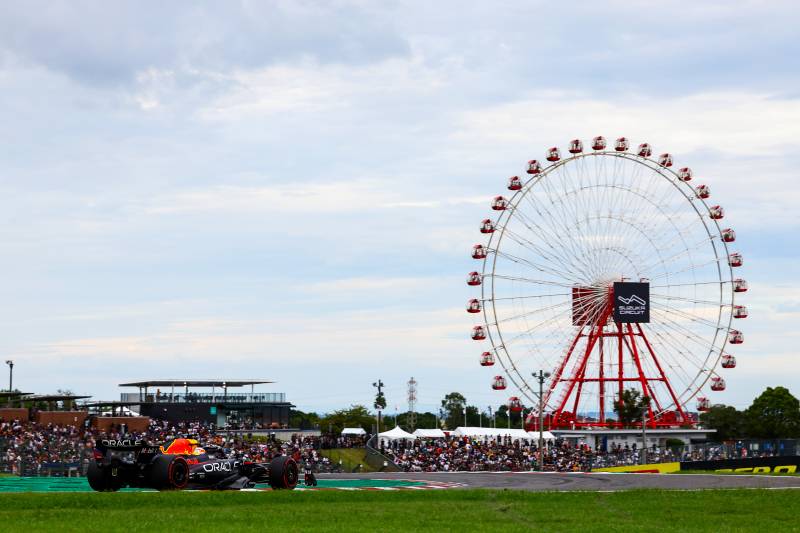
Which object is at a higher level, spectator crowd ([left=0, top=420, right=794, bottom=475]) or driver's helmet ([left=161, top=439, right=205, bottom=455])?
driver's helmet ([left=161, top=439, right=205, bottom=455])

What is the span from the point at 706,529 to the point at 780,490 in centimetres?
1375

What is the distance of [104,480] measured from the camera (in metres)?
36.2

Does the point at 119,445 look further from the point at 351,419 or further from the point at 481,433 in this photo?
the point at 351,419

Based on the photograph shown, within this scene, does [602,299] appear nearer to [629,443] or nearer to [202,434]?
[629,443]

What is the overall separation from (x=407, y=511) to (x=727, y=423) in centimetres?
12659

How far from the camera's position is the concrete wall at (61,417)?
83.2 metres

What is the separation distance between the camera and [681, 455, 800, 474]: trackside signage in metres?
56.5

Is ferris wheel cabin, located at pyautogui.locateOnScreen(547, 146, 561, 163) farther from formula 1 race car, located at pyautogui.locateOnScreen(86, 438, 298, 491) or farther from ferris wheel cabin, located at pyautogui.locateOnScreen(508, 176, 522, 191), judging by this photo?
formula 1 race car, located at pyautogui.locateOnScreen(86, 438, 298, 491)

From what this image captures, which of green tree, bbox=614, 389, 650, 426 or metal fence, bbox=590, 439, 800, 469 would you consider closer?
metal fence, bbox=590, 439, 800, 469

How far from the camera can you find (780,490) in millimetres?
37250

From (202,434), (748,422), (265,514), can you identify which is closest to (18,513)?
(265,514)

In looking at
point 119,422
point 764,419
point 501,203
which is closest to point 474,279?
point 501,203

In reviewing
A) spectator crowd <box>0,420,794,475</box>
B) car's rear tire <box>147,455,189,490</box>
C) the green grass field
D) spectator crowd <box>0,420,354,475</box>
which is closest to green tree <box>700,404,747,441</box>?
spectator crowd <box>0,420,794,475</box>

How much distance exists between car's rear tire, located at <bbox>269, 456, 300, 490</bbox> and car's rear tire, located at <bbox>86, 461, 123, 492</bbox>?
5.56 meters
